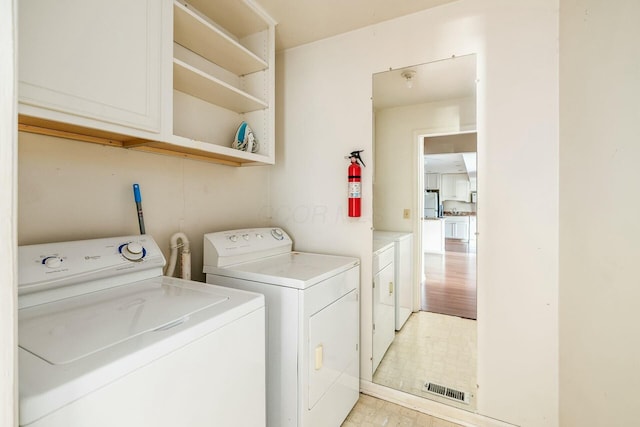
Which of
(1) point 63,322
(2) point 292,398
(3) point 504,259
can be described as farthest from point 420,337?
(1) point 63,322

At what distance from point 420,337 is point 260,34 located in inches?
89.0

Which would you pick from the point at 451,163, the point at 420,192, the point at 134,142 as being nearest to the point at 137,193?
the point at 134,142

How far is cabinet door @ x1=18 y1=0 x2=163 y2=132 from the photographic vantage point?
849mm

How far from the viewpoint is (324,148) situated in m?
2.10

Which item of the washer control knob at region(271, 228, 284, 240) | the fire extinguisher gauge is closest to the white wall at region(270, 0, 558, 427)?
the fire extinguisher gauge

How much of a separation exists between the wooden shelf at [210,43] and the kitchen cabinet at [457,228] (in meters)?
1.54

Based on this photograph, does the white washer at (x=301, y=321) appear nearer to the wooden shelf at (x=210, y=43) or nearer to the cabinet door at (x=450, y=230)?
the cabinet door at (x=450, y=230)

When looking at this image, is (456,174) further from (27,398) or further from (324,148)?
(27,398)

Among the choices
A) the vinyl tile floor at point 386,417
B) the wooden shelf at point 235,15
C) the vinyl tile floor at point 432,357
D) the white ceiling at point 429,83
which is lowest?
the vinyl tile floor at point 386,417

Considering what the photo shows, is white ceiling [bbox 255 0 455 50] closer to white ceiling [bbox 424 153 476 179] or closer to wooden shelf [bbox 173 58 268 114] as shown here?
wooden shelf [bbox 173 58 268 114]

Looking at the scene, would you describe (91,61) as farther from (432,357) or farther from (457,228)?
(432,357)

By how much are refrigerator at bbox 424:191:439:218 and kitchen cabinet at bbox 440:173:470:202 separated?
0.08 m

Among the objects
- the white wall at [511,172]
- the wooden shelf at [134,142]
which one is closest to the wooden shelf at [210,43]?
the wooden shelf at [134,142]

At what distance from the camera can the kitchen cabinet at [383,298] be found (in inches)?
77.2
